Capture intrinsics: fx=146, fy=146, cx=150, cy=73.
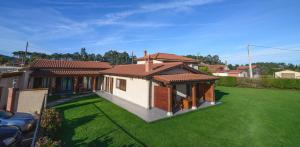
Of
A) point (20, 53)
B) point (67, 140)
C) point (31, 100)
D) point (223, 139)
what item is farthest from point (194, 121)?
point (20, 53)

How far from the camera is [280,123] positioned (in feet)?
32.8

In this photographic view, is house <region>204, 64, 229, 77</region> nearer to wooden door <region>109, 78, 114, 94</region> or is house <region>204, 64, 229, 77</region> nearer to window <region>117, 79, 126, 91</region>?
wooden door <region>109, 78, 114, 94</region>

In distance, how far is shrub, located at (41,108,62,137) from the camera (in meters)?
7.74

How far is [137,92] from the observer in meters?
14.2

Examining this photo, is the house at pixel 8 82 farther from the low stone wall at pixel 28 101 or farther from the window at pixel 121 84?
the window at pixel 121 84

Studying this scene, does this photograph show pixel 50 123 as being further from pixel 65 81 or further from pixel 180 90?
pixel 65 81

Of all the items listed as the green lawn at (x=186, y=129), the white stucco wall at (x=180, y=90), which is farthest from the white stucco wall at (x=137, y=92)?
the white stucco wall at (x=180, y=90)

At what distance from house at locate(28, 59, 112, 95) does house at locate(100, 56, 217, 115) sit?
26.0ft

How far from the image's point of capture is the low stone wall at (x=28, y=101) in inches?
481

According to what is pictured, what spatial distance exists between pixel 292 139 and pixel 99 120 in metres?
11.5

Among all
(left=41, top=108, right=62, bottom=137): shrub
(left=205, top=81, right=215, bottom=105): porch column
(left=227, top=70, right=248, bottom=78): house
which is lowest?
(left=41, top=108, right=62, bottom=137): shrub

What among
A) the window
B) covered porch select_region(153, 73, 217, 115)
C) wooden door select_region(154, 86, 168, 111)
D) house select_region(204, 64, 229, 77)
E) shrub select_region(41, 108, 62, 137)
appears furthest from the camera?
house select_region(204, 64, 229, 77)

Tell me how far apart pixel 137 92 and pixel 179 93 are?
169 inches

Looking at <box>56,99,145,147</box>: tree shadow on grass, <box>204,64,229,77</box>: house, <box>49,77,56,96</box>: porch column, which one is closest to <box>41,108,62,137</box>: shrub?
<box>56,99,145,147</box>: tree shadow on grass
